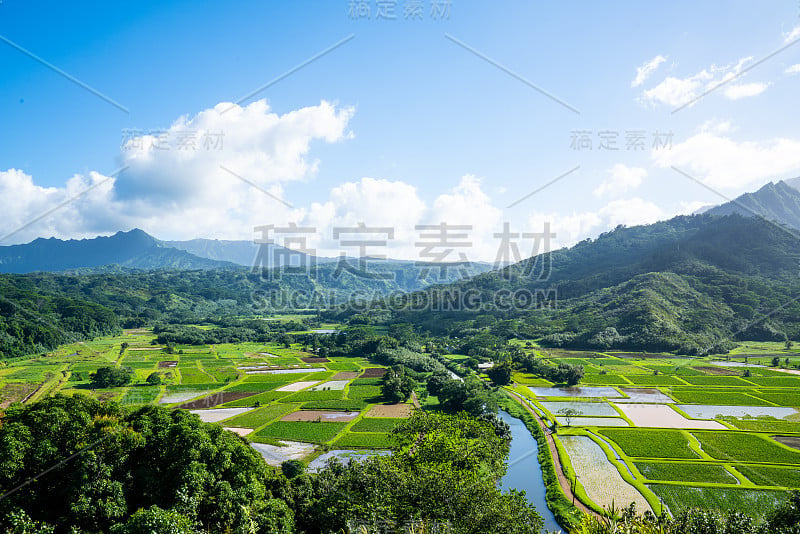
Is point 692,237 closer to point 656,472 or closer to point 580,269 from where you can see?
point 580,269

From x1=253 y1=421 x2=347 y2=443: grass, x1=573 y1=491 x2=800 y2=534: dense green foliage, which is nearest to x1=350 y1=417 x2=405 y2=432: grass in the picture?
x1=253 y1=421 x2=347 y2=443: grass

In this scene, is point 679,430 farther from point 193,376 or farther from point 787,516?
point 193,376

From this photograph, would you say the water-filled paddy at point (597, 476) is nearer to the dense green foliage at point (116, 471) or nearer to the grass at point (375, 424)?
the grass at point (375, 424)

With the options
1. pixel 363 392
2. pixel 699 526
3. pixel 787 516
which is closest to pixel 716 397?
pixel 787 516

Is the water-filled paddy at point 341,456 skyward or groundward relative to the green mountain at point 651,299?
groundward

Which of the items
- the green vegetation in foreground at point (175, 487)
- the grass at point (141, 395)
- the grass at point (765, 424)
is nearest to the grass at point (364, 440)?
the green vegetation in foreground at point (175, 487)

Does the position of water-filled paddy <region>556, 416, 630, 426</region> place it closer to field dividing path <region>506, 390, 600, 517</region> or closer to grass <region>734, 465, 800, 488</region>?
field dividing path <region>506, 390, 600, 517</region>

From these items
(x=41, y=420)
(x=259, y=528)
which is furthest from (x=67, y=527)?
(x=259, y=528)
